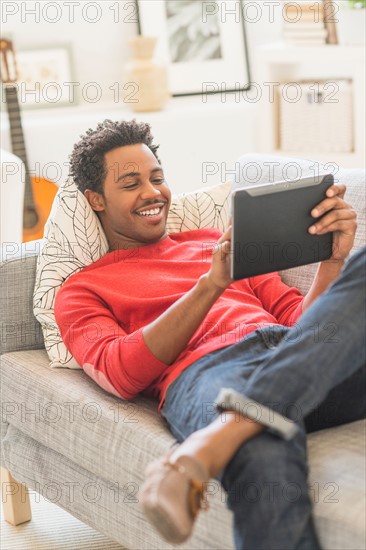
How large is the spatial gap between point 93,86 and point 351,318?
2617mm

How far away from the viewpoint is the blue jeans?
140 cm

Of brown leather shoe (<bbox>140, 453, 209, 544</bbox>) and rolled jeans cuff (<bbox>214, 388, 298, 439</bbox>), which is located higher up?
rolled jeans cuff (<bbox>214, 388, 298, 439</bbox>)

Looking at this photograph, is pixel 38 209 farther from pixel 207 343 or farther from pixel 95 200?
A: pixel 207 343

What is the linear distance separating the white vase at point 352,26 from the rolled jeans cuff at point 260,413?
2.35 metres

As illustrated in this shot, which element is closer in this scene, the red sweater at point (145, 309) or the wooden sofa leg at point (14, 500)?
the red sweater at point (145, 309)

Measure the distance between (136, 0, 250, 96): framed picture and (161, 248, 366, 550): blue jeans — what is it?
237 cm

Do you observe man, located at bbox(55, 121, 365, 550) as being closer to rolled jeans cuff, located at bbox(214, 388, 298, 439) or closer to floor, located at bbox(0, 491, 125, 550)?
rolled jeans cuff, located at bbox(214, 388, 298, 439)

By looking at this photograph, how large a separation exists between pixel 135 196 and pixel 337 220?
1.50 feet

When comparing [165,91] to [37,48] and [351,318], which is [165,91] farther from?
[351,318]

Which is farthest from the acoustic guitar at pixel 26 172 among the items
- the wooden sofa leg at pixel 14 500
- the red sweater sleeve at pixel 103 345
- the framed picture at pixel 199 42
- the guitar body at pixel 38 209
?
the red sweater sleeve at pixel 103 345

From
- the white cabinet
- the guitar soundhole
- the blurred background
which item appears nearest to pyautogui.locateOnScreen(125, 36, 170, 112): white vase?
the blurred background

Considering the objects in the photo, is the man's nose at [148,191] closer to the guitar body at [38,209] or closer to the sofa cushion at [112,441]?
the sofa cushion at [112,441]

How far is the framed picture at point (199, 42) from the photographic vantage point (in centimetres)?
385

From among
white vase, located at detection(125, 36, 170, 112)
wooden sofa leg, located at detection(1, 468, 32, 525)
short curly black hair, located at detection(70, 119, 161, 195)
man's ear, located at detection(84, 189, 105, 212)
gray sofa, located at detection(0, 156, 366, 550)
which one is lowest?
wooden sofa leg, located at detection(1, 468, 32, 525)
